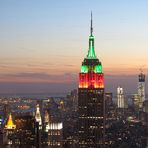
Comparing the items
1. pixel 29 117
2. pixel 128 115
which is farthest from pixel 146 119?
pixel 29 117

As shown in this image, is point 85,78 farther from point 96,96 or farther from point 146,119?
point 146,119

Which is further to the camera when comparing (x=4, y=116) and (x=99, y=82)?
(x=4, y=116)

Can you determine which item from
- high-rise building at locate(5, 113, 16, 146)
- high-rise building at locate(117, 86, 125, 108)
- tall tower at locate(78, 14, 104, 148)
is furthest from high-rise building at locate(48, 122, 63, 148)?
high-rise building at locate(117, 86, 125, 108)

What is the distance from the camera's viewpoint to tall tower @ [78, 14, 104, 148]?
5319 centimetres

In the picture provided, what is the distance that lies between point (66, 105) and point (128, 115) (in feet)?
66.3

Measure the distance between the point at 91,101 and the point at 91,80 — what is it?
72.6 inches

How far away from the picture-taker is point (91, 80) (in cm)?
5347

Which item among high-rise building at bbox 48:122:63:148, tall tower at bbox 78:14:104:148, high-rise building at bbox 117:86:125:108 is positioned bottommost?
high-rise building at bbox 48:122:63:148

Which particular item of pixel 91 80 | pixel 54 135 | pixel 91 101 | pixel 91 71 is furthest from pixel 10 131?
pixel 91 71

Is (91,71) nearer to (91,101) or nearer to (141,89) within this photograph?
(91,101)

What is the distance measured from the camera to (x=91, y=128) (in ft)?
175

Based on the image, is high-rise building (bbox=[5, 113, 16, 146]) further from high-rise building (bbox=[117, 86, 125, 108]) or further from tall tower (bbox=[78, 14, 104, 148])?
high-rise building (bbox=[117, 86, 125, 108])

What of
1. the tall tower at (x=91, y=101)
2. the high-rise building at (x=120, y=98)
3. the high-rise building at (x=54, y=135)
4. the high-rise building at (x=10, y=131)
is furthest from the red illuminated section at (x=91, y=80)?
the high-rise building at (x=120, y=98)

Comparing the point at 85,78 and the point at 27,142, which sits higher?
the point at 85,78
